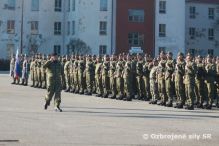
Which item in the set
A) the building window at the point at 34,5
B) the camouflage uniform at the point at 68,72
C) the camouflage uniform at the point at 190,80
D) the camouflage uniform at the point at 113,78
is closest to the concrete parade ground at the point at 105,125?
the camouflage uniform at the point at 190,80

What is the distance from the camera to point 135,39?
73.8 meters

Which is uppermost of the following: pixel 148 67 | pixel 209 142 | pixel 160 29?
pixel 160 29

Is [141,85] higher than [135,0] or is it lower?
lower

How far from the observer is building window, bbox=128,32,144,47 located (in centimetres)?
7356

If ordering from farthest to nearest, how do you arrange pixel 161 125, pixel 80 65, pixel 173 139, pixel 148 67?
1. pixel 80 65
2. pixel 148 67
3. pixel 161 125
4. pixel 173 139

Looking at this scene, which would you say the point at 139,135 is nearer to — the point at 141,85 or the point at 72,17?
the point at 141,85

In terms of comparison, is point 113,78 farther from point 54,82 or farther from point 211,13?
point 211,13

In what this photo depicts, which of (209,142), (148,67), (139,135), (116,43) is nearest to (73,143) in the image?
(139,135)

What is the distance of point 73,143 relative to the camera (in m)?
12.7

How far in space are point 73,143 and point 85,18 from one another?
60.6 metres

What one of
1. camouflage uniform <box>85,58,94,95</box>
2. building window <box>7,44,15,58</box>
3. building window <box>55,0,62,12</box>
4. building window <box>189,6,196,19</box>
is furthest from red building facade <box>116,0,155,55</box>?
camouflage uniform <box>85,58,94,95</box>

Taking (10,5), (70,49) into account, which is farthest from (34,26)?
(70,49)

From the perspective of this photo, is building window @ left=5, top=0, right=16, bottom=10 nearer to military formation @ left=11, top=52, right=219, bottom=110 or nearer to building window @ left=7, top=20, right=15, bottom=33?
building window @ left=7, top=20, right=15, bottom=33

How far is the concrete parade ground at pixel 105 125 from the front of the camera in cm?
1315
